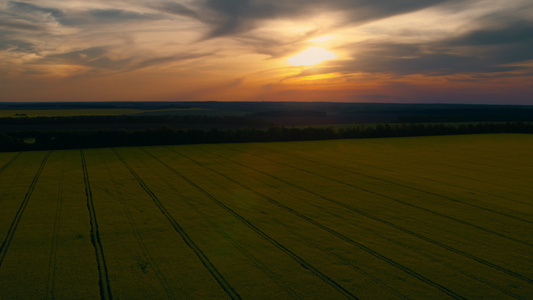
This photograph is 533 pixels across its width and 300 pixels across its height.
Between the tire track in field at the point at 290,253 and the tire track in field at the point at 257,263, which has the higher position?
the tire track in field at the point at 290,253

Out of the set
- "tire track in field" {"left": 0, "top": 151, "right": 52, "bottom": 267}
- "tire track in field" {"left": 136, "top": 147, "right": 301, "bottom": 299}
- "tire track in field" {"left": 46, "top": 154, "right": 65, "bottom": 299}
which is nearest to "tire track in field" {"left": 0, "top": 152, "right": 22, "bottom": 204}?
"tire track in field" {"left": 0, "top": 151, "right": 52, "bottom": 267}

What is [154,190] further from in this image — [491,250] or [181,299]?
[491,250]

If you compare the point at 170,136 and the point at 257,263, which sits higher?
the point at 170,136

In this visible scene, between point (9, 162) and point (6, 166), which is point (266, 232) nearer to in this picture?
point (6, 166)

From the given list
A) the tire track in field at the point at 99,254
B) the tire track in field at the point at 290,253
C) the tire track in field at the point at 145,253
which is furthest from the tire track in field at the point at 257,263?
the tire track in field at the point at 99,254

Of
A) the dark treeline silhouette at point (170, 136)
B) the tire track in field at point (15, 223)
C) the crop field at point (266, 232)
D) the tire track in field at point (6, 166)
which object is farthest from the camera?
the dark treeline silhouette at point (170, 136)

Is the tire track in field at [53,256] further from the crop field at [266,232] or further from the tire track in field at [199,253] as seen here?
the tire track in field at [199,253]

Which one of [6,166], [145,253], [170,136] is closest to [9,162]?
[6,166]

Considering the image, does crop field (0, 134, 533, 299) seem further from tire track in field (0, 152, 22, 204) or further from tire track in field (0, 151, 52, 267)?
tire track in field (0, 152, 22, 204)

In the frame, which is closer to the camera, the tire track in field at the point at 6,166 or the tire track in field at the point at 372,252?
the tire track in field at the point at 372,252

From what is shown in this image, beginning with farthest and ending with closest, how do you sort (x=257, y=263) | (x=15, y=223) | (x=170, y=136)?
1. (x=170, y=136)
2. (x=15, y=223)
3. (x=257, y=263)
